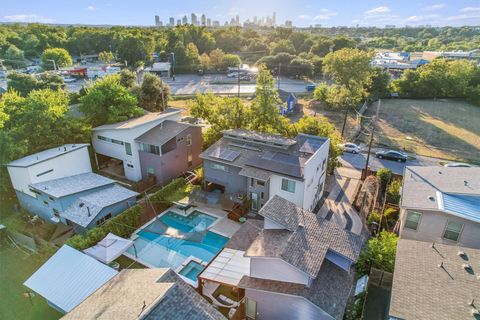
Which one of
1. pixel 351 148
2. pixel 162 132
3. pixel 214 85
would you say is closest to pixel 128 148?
pixel 162 132

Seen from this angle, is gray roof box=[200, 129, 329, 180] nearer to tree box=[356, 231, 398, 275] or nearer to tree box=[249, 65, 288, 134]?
tree box=[249, 65, 288, 134]

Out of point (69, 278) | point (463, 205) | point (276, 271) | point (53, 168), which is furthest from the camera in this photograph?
point (53, 168)

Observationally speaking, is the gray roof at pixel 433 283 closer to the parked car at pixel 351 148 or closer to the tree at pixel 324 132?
the tree at pixel 324 132

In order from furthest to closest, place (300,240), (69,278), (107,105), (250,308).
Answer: (107,105), (69,278), (250,308), (300,240)

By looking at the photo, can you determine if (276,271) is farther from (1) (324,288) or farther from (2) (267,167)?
(2) (267,167)

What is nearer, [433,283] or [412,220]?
[433,283]

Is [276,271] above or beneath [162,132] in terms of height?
beneath

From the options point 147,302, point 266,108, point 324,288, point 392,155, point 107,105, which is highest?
point 266,108
